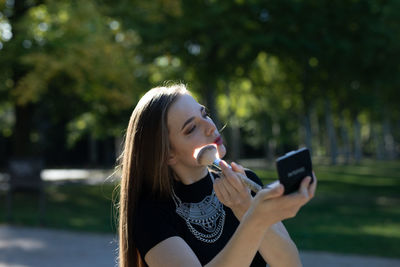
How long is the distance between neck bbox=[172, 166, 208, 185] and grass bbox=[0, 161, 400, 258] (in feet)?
14.8

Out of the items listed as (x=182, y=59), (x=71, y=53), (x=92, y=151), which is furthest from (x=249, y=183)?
(x=92, y=151)

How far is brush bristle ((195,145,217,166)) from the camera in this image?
6.31 feet

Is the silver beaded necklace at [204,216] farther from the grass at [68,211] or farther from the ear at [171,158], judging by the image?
the grass at [68,211]

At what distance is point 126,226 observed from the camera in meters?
2.04

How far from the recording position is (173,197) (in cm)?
211

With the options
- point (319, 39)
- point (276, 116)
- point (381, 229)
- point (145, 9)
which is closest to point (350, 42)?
point (319, 39)

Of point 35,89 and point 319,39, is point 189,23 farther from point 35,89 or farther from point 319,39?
point 35,89

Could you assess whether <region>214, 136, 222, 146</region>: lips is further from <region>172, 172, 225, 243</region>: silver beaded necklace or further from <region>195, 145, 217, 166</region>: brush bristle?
<region>172, 172, 225, 243</region>: silver beaded necklace

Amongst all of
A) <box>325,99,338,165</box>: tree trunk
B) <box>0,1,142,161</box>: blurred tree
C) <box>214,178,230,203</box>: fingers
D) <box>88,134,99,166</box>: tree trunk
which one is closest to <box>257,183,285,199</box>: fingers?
<box>214,178,230,203</box>: fingers

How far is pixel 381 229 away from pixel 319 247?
2319 mm

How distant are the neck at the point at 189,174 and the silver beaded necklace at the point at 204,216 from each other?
0.08 meters

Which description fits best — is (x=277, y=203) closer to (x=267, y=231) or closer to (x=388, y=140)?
(x=267, y=231)

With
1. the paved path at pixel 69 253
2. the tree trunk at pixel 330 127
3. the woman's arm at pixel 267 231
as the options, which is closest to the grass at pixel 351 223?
the paved path at pixel 69 253

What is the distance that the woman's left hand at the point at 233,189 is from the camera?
1726 millimetres
